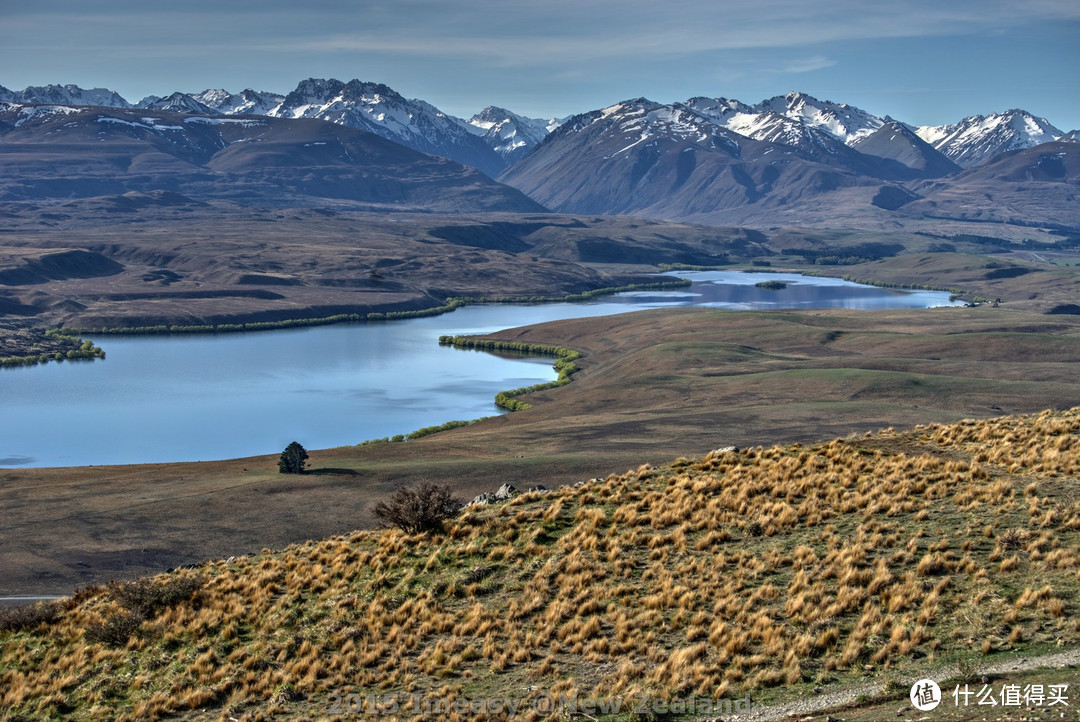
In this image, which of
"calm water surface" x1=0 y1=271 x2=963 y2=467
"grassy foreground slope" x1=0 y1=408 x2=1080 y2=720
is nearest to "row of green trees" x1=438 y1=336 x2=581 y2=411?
"calm water surface" x1=0 y1=271 x2=963 y2=467

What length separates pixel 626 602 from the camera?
694 inches

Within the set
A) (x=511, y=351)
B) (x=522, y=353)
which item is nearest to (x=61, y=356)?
(x=511, y=351)

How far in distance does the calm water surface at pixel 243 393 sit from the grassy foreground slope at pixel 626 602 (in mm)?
48511

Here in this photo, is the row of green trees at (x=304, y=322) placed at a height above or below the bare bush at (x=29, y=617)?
above

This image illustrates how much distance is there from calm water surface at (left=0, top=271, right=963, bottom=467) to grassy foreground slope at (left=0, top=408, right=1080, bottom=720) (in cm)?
4851

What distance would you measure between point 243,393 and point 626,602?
264ft

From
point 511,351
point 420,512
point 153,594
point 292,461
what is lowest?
point 292,461

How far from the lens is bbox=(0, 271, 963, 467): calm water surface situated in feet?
235

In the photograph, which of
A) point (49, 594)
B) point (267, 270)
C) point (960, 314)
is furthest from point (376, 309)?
point (49, 594)

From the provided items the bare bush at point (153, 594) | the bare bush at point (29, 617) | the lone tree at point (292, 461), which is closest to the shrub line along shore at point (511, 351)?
the lone tree at point (292, 461)

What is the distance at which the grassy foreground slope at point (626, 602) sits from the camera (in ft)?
49.0

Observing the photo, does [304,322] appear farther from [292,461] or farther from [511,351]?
[292,461]

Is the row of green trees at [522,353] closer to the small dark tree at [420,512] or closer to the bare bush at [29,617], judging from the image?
the small dark tree at [420,512]

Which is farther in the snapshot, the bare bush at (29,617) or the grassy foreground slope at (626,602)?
the bare bush at (29,617)
